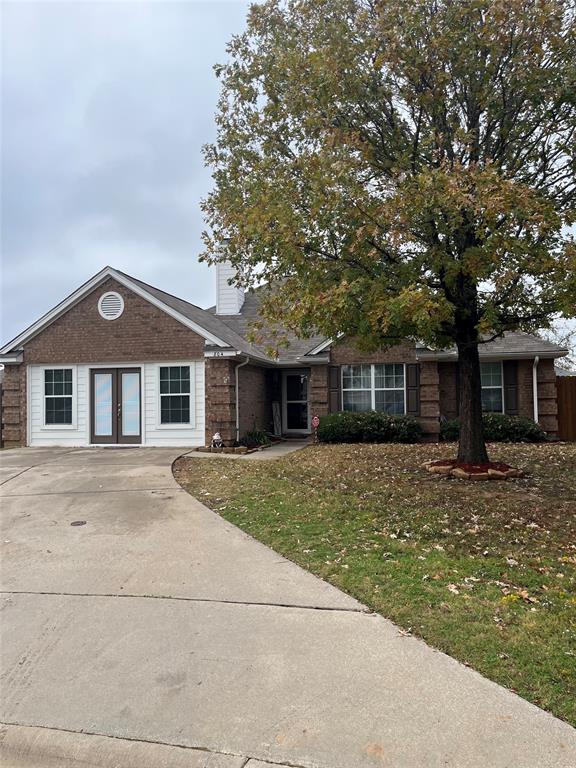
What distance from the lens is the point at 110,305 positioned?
50.2 feet

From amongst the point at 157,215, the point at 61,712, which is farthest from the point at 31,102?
the point at 61,712

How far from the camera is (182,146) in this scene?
15.2 m

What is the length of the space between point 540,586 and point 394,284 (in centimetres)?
455

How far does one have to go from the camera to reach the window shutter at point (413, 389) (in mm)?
16578

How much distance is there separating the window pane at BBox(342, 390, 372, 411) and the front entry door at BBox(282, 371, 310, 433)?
2.23 m

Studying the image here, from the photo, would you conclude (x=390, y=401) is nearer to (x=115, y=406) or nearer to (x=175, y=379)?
(x=175, y=379)

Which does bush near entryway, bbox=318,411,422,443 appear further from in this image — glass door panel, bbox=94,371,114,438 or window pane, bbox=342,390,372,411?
glass door panel, bbox=94,371,114,438

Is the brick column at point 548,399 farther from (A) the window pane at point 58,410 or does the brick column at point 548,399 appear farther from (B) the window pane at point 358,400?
(A) the window pane at point 58,410

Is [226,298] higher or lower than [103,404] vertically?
higher

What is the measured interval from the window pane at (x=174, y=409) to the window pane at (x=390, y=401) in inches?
241

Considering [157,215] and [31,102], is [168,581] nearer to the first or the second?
[31,102]

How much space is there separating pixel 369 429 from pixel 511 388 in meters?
4.88

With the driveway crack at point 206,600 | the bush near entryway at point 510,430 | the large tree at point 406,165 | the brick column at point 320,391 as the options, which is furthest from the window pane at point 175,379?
the driveway crack at point 206,600

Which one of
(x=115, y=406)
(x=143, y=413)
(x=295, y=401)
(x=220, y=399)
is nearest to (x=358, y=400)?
(x=295, y=401)
